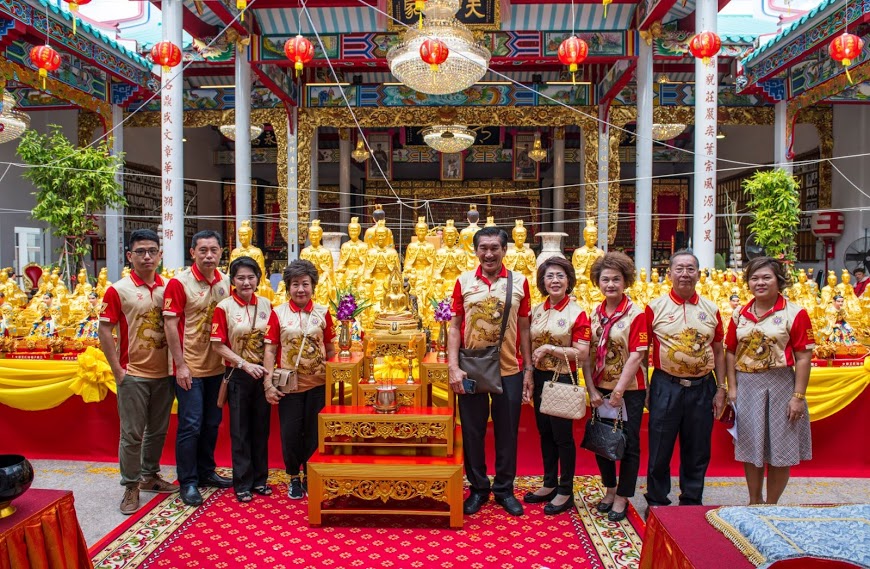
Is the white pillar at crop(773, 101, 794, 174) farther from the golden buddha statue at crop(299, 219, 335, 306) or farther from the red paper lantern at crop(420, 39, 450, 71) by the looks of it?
the golden buddha statue at crop(299, 219, 335, 306)

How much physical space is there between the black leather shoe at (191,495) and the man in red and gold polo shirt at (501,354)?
114 centimetres

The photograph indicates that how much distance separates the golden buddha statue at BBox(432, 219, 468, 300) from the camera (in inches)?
155

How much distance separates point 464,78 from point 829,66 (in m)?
4.86

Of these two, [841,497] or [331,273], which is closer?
[841,497]

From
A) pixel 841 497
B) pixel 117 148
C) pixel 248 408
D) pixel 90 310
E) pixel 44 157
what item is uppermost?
pixel 117 148

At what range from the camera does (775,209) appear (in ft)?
20.1

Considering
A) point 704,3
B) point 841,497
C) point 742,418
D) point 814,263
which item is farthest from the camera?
point 814,263

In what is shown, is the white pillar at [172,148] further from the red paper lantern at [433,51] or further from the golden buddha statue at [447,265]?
the golden buddha statue at [447,265]

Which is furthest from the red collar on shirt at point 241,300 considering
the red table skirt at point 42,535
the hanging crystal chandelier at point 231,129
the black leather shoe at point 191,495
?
the hanging crystal chandelier at point 231,129

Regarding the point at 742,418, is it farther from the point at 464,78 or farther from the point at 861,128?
the point at 861,128

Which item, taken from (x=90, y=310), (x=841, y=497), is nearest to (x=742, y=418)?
(x=841, y=497)

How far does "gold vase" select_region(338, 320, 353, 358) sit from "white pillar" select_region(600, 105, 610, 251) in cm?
667

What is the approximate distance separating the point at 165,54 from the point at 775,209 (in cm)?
589

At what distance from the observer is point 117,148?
8.95 m
